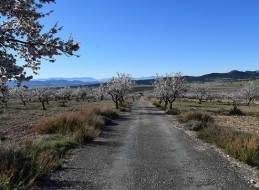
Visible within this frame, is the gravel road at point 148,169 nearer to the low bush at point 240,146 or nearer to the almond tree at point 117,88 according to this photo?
the low bush at point 240,146

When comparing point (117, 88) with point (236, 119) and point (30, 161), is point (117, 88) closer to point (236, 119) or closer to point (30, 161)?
point (236, 119)

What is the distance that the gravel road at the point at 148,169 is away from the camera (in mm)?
10977

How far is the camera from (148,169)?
13195mm

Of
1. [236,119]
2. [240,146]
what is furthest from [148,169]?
[236,119]

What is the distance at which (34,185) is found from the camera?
10.2m

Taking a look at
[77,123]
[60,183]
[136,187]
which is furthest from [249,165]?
[77,123]

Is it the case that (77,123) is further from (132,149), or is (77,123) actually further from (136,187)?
(136,187)

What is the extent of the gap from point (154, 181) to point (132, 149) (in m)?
6.55

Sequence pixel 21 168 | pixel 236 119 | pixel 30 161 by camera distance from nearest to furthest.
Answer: pixel 21 168 → pixel 30 161 → pixel 236 119

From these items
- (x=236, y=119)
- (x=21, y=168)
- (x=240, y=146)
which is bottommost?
(x=236, y=119)

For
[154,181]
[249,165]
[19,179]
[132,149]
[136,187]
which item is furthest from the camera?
[132,149]

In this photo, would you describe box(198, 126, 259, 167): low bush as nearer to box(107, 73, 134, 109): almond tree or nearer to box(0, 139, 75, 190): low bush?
box(0, 139, 75, 190): low bush

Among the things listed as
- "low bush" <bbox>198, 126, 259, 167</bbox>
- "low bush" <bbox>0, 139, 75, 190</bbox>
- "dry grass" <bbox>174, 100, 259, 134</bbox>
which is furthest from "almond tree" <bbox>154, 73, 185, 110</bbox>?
"low bush" <bbox>0, 139, 75, 190</bbox>

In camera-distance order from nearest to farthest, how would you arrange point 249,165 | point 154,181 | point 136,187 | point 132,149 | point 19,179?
point 19,179 → point 136,187 → point 154,181 → point 249,165 → point 132,149
